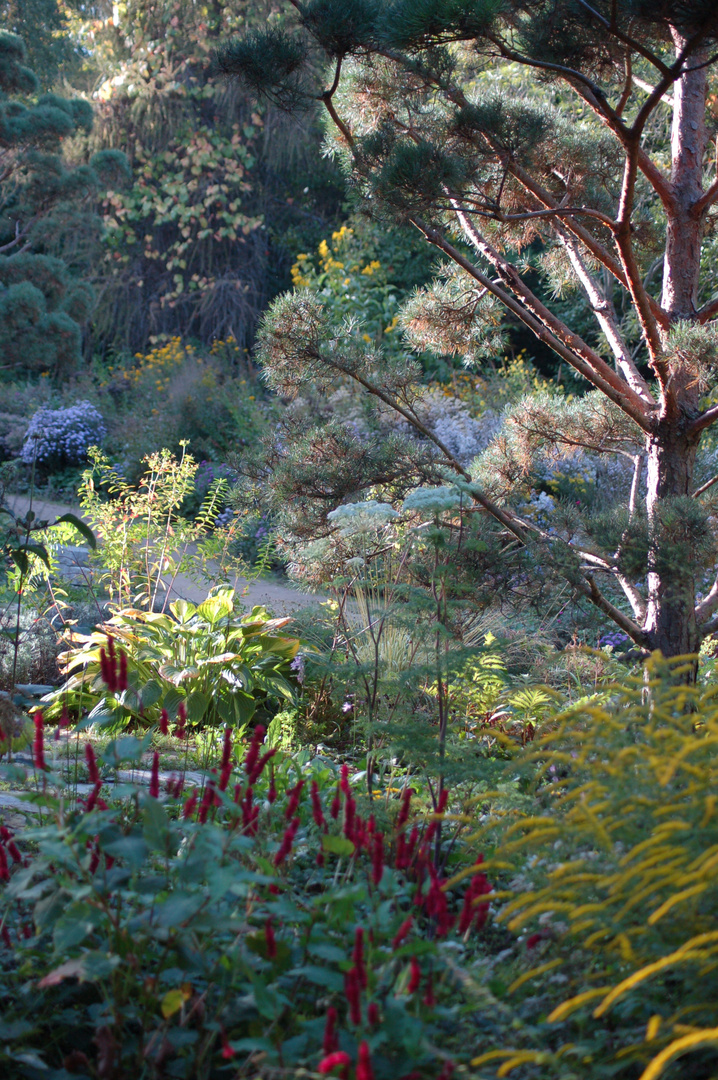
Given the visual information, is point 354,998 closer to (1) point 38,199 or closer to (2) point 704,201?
(2) point 704,201

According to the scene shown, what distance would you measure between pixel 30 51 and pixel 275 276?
6616mm

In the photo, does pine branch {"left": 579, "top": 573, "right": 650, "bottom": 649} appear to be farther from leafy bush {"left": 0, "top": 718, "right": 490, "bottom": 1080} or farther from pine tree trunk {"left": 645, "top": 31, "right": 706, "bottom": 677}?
leafy bush {"left": 0, "top": 718, "right": 490, "bottom": 1080}

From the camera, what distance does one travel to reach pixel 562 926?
4.99ft

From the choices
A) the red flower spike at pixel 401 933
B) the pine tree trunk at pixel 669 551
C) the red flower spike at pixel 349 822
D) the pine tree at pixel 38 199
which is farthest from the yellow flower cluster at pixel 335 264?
the red flower spike at pixel 401 933

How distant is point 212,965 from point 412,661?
1972 mm

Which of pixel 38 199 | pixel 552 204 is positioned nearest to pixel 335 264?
pixel 38 199

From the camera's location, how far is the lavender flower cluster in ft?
30.2

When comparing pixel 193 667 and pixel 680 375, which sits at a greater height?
pixel 680 375

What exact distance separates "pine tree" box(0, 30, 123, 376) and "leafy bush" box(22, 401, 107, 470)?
82 centimetres

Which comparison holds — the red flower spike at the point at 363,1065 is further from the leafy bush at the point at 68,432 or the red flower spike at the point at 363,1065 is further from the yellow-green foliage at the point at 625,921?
the leafy bush at the point at 68,432

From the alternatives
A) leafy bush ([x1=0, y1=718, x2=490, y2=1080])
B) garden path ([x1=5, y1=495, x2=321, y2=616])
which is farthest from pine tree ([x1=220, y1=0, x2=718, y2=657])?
garden path ([x1=5, y1=495, x2=321, y2=616])

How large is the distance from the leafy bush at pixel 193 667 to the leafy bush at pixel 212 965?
6.78 feet

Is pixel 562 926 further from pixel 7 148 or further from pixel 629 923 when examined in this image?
pixel 7 148

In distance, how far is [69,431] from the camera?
9539 mm
